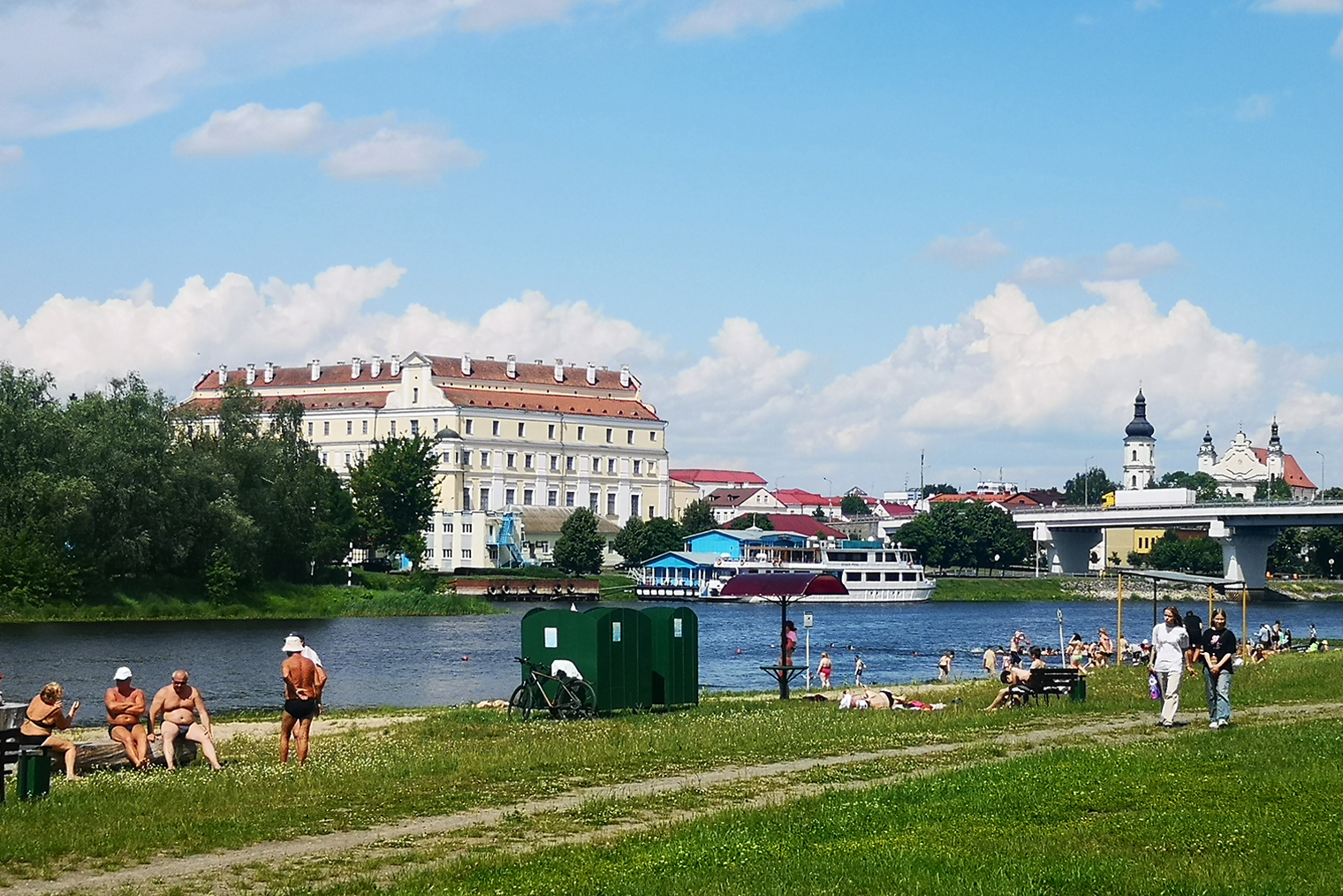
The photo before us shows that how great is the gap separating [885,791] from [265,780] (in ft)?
24.9

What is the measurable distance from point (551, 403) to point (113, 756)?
6375 inches

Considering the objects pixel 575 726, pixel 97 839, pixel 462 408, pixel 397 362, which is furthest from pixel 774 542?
pixel 97 839

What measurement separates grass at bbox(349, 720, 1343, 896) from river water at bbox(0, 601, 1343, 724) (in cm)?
2624

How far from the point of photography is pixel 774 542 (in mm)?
158875

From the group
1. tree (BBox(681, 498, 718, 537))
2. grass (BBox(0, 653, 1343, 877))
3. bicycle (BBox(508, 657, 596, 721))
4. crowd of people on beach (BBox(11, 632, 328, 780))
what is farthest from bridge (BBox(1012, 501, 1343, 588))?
crowd of people on beach (BBox(11, 632, 328, 780))

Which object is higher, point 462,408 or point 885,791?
point 462,408

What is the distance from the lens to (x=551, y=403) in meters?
184

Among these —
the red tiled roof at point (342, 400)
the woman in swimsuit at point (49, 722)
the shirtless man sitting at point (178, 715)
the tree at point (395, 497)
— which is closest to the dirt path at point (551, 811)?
the shirtless man sitting at point (178, 715)

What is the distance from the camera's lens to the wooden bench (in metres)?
31.0

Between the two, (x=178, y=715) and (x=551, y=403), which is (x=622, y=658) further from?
(x=551, y=403)

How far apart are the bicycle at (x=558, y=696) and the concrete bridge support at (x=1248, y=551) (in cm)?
13364

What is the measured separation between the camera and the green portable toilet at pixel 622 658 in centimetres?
2966

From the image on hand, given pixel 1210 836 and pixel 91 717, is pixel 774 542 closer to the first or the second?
pixel 91 717

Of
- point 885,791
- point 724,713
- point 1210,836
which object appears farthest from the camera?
point 724,713
